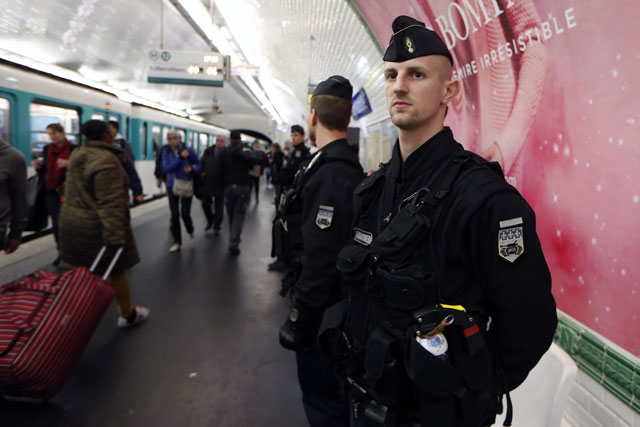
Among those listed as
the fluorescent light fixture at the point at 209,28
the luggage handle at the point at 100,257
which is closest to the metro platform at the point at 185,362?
the luggage handle at the point at 100,257

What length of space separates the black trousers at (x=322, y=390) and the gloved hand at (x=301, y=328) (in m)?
0.06

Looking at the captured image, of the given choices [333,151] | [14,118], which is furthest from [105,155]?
[14,118]

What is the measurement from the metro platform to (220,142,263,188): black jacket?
1.39 meters

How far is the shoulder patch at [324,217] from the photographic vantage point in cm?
181

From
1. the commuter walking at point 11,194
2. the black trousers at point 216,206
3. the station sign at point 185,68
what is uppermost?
the station sign at point 185,68

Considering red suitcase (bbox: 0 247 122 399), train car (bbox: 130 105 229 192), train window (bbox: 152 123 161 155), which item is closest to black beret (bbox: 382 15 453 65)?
red suitcase (bbox: 0 247 122 399)

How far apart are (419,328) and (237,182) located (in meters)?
5.34

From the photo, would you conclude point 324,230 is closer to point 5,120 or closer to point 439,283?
point 439,283

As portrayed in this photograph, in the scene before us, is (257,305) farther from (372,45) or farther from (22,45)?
(22,45)

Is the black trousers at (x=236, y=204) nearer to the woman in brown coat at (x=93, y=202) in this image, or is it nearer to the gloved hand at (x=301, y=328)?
the woman in brown coat at (x=93, y=202)

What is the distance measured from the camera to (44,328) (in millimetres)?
2377

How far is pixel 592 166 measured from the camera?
1.90 metres

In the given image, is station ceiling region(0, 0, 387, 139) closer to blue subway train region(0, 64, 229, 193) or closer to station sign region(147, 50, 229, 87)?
station sign region(147, 50, 229, 87)

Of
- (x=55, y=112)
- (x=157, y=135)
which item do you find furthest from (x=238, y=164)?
(x=157, y=135)
